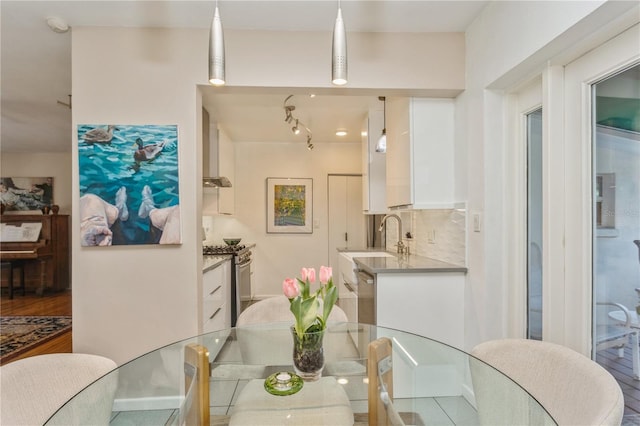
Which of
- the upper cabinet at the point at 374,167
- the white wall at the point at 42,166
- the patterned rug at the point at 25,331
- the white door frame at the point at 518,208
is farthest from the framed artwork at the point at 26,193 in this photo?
the white door frame at the point at 518,208

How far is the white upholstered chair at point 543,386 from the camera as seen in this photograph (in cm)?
92

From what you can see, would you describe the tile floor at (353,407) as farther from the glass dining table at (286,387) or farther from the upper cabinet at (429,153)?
the upper cabinet at (429,153)

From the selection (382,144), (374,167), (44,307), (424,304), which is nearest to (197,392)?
(424,304)

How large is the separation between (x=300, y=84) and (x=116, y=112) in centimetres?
117

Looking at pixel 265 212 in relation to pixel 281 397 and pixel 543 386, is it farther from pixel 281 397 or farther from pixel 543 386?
pixel 543 386

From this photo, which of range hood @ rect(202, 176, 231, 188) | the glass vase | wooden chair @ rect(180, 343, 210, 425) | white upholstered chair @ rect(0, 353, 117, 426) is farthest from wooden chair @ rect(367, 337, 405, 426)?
range hood @ rect(202, 176, 231, 188)

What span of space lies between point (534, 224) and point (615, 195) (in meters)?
0.55

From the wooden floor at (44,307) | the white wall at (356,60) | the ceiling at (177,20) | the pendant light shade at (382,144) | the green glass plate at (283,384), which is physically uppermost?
the ceiling at (177,20)

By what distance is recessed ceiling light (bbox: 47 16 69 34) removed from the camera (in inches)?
82.1

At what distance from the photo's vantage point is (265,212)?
545cm

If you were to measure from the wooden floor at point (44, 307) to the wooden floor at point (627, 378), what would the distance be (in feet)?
13.6

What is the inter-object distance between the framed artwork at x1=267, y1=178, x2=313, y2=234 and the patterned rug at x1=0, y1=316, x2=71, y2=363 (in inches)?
111

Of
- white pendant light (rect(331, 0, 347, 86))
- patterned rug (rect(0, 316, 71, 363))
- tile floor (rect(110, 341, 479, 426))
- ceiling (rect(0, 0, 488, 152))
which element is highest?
ceiling (rect(0, 0, 488, 152))

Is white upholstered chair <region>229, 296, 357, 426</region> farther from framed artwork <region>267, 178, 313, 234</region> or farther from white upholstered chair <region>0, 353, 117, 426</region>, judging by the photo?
framed artwork <region>267, 178, 313, 234</region>
